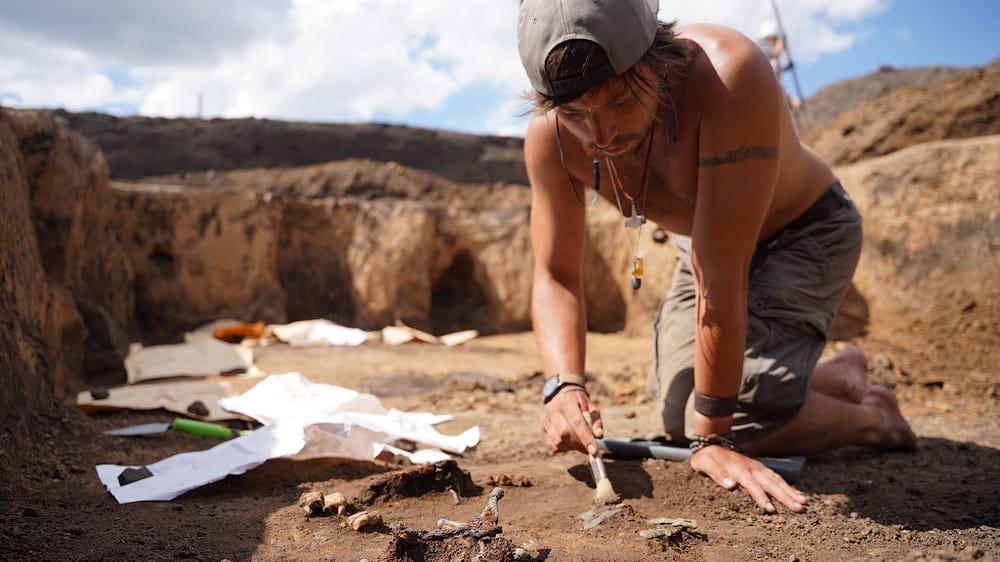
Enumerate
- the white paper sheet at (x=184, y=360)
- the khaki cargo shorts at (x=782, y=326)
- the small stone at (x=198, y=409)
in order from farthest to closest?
1. the white paper sheet at (x=184, y=360)
2. the small stone at (x=198, y=409)
3. the khaki cargo shorts at (x=782, y=326)

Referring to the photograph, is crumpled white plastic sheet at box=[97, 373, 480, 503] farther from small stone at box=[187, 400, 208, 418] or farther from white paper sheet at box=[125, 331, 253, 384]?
white paper sheet at box=[125, 331, 253, 384]

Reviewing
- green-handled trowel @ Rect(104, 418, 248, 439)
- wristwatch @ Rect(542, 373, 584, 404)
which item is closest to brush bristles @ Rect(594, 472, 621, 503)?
wristwatch @ Rect(542, 373, 584, 404)

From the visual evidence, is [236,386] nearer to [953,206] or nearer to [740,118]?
[740,118]

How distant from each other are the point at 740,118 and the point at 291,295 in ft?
20.1

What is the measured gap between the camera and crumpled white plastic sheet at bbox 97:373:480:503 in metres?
1.89

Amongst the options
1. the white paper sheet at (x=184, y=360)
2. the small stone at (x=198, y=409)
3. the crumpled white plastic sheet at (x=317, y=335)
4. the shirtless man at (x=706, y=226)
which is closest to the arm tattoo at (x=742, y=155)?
the shirtless man at (x=706, y=226)

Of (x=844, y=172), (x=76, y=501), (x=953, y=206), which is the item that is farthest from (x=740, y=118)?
(x=844, y=172)

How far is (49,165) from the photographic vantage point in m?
4.09

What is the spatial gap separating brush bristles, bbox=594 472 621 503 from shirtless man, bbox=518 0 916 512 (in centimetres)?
10

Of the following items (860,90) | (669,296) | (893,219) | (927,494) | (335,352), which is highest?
(860,90)

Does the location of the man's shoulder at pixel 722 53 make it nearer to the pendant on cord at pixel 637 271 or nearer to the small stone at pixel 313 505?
the pendant on cord at pixel 637 271

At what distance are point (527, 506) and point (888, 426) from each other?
4.70ft

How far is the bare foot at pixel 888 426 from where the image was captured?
242 centimetres

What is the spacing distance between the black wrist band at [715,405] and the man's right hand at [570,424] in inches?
12.2
